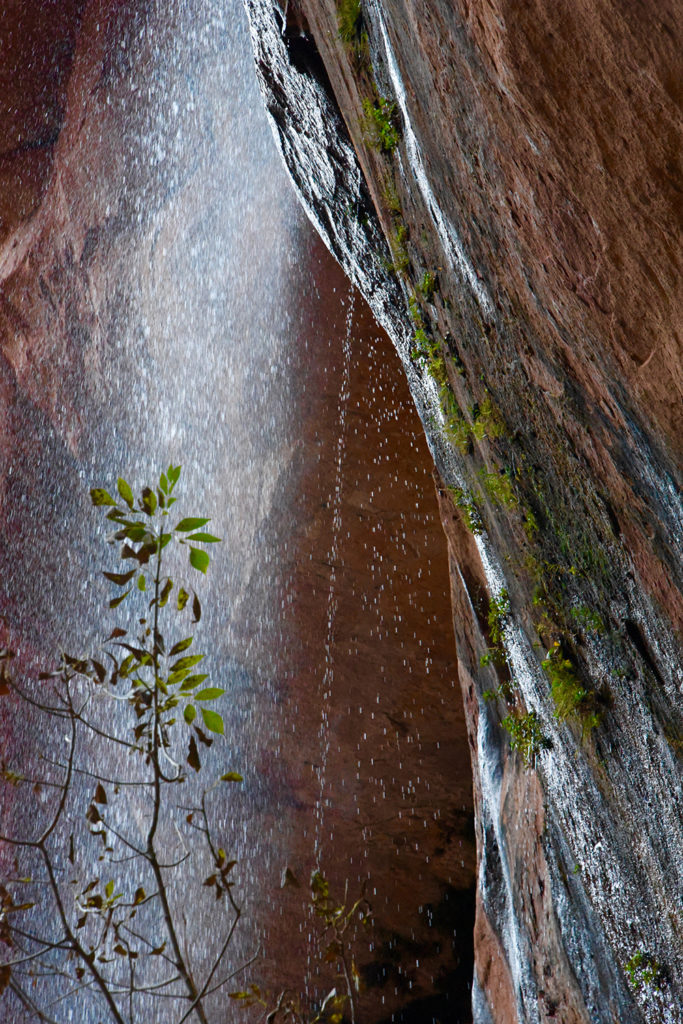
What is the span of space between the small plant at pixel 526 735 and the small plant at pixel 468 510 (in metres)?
0.98

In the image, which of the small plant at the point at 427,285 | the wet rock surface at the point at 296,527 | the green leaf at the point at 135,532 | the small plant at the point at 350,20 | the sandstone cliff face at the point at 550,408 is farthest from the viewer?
the wet rock surface at the point at 296,527

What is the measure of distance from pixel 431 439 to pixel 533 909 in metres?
2.55

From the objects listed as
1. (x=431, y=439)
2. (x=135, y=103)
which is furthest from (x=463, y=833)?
(x=135, y=103)

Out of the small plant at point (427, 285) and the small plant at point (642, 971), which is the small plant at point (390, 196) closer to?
the small plant at point (427, 285)

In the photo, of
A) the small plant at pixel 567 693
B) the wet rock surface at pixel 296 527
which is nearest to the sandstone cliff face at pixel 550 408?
the small plant at pixel 567 693

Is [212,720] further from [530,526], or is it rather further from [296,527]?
[296,527]

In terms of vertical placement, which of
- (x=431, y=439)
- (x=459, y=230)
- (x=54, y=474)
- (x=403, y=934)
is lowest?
(x=403, y=934)

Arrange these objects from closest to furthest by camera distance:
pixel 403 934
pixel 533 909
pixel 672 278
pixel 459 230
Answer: pixel 672 278 → pixel 459 230 → pixel 533 909 → pixel 403 934

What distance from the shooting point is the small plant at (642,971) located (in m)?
2.92

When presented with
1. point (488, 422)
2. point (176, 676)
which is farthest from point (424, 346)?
point (176, 676)

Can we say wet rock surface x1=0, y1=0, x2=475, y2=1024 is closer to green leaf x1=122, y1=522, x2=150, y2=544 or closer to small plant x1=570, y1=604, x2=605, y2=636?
small plant x1=570, y1=604, x2=605, y2=636

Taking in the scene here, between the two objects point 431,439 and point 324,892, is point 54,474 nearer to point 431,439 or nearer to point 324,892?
point 431,439

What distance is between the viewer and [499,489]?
3.58 meters

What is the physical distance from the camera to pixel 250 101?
8.66 meters
